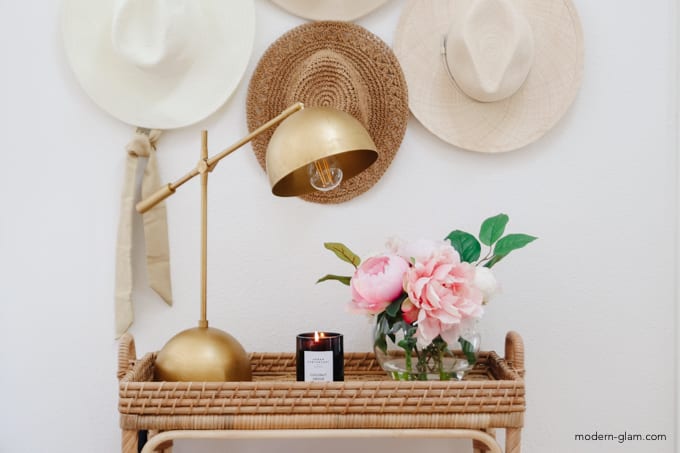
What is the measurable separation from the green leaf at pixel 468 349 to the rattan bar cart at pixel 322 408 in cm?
12

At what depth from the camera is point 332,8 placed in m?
1.42

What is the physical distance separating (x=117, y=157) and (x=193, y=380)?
1.92ft

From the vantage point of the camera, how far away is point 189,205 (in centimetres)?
146

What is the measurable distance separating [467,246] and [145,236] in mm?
668

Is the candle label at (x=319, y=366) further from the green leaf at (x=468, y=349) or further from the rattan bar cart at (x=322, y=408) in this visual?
the green leaf at (x=468, y=349)

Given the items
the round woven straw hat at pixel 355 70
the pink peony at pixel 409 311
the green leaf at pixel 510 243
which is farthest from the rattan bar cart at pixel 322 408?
the round woven straw hat at pixel 355 70

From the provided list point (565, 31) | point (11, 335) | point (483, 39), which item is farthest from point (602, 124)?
point (11, 335)

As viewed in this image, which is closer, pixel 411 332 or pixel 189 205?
pixel 411 332

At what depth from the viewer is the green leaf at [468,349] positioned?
1.18 m

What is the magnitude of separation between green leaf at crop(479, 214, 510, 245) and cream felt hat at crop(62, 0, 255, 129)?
0.60 m

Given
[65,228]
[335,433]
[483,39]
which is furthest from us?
[65,228]

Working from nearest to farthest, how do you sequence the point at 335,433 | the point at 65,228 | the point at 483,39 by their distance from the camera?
the point at 335,433 < the point at 483,39 < the point at 65,228

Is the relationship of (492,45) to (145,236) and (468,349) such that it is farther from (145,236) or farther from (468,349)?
(145,236)

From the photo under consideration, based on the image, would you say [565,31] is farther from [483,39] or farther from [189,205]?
[189,205]
